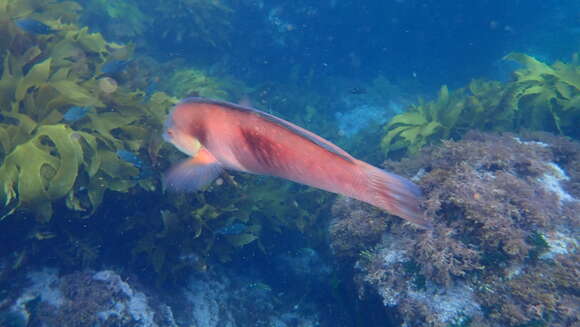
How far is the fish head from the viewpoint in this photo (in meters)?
1.75

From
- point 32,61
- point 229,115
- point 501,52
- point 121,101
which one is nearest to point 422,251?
point 229,115

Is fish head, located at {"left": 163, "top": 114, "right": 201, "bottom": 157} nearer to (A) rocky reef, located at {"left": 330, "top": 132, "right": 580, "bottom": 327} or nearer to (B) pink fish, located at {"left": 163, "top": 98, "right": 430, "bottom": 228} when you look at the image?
(B) pink fish, located at {"left": 163, "top": 98, "right": 430, "bottom": 228}

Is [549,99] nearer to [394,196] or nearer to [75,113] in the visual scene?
[394,196]

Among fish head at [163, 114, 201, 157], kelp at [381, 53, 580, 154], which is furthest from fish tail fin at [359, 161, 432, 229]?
kelp at [381, 53, 580, 154]

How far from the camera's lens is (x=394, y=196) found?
1177 millimetres

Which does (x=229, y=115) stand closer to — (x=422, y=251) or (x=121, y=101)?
(x=422, y=251)

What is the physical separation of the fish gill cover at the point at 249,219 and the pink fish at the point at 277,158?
205cm

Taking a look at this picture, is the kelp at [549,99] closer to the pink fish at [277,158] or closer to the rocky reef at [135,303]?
the rocky reef at [135,303]

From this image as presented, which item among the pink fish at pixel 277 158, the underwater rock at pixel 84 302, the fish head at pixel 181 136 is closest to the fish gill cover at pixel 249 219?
the underwater rock at pixel 84 302

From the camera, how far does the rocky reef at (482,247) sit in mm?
Answer: 2598

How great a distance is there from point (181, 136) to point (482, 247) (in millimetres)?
2788

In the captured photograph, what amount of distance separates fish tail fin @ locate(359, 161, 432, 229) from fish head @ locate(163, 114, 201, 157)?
1024 mm

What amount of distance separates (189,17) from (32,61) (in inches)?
284

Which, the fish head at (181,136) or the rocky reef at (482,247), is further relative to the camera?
the rocky reef at (482,247)
